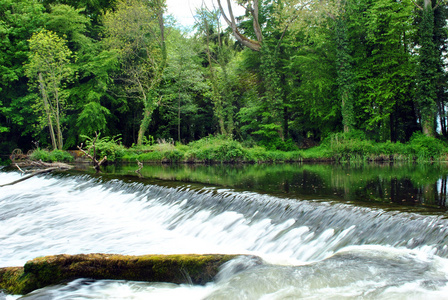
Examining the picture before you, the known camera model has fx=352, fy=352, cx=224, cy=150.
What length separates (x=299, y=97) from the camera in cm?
3038

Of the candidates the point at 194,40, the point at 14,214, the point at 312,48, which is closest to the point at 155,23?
the point at 194,40

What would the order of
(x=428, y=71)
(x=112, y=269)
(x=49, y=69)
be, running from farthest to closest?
(x=49, y=69)
(x=428, y=71)
(x=112, y=269)

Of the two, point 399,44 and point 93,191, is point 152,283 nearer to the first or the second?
point 93,191

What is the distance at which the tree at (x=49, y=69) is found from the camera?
85.5 ft

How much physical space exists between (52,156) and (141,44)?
12.5 meters

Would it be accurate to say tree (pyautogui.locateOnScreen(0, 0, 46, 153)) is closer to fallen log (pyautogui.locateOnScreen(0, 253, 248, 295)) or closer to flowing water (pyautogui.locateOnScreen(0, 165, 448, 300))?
flowing water (pyautogui.locateOnScreen(0, 165, 448, 300))

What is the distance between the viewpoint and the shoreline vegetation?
2311 cm

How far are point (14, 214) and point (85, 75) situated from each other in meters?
22.2

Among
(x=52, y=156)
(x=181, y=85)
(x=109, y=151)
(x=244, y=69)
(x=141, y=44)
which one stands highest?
(x=141, y=44)

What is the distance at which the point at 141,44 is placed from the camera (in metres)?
30.7

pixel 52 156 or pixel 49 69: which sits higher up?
pixel 49 69

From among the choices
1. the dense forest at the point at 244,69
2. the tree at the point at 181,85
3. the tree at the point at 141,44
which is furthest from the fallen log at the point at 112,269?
the tree at the point at 181,85

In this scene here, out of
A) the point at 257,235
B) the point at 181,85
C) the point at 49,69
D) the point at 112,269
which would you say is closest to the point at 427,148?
the point at 181,85

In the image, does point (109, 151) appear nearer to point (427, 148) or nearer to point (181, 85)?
point (181, 85)
